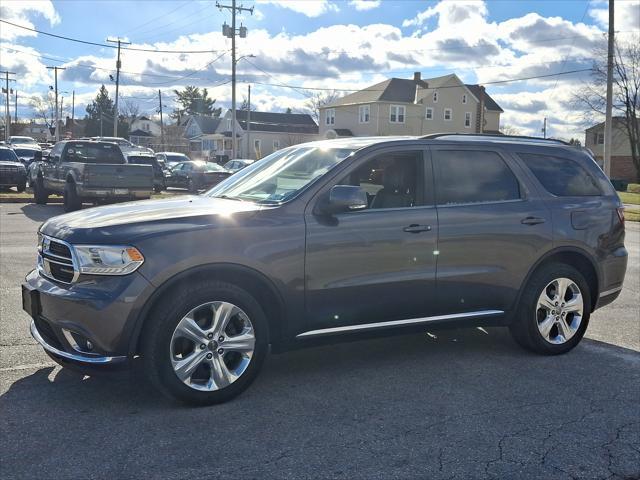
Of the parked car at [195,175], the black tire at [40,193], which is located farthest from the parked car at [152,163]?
the black tire at [40,193]

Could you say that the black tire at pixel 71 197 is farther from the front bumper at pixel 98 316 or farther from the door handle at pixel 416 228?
the door handle at pixel 416 228

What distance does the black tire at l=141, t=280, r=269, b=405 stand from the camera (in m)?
3.79

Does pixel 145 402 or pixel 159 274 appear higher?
pixel 159 274

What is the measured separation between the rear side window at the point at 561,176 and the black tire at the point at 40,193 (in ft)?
53.5

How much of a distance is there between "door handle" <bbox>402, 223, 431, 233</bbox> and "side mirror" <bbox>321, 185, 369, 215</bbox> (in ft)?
1.65

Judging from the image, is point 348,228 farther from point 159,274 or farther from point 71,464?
point 71,464

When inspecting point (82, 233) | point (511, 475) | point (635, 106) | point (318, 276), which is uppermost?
point (635, 106)

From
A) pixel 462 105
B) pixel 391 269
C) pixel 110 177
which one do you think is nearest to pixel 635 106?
pixel 462 105

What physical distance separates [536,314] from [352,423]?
7.23ft

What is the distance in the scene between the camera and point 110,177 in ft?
50.7

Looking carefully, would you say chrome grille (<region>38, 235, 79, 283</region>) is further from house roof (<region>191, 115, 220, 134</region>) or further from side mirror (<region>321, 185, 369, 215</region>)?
house roof (<region>191, 115, 220, 134</region>)

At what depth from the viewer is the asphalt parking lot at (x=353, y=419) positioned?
3.27m

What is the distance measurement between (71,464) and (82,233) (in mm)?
1372

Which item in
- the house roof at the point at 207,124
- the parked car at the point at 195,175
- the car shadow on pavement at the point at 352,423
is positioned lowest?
the car shadow on pavement at the point at 352,423
